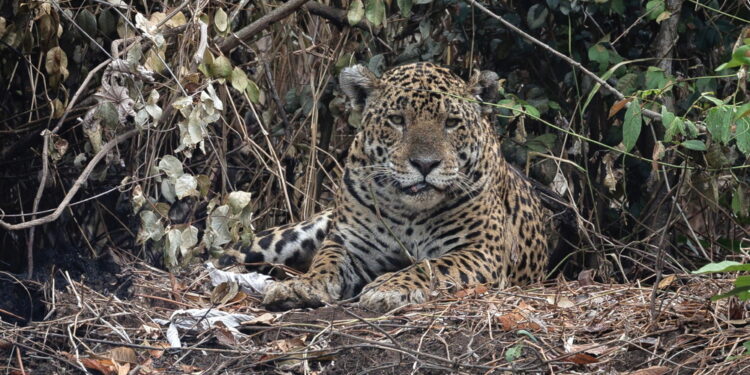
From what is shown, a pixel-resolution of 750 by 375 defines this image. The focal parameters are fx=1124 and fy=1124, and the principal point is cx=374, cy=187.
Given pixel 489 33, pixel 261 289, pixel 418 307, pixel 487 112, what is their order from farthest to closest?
1. pixel 489 33
2. pixel 487 112
3. pixel 261 289
4. pixel 418 307

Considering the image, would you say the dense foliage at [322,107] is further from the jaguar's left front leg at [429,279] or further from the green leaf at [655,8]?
the jaguar's left front leg at [429,279]

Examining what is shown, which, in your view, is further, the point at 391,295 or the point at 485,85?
the point at 485,85

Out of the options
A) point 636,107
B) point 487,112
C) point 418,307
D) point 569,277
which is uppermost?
point 636,107

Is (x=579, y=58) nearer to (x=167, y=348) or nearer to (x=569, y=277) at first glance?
(x=569, y=277)

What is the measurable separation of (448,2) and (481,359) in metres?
3.13

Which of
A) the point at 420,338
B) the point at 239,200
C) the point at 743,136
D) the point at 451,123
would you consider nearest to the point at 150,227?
the point at 239,200

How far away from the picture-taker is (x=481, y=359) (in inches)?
188

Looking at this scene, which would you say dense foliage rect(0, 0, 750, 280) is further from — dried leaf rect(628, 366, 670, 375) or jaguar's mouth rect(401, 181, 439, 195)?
dried leaf rect(628, 366, 670, 375)

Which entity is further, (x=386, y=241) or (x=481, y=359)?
(x=386, y=241)

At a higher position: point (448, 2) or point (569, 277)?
point (448, 2)

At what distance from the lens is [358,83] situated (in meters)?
6.85

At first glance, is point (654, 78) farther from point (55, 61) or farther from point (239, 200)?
point (55, 61)

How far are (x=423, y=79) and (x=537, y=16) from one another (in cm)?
90

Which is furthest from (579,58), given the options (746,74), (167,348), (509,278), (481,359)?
(167,348)
